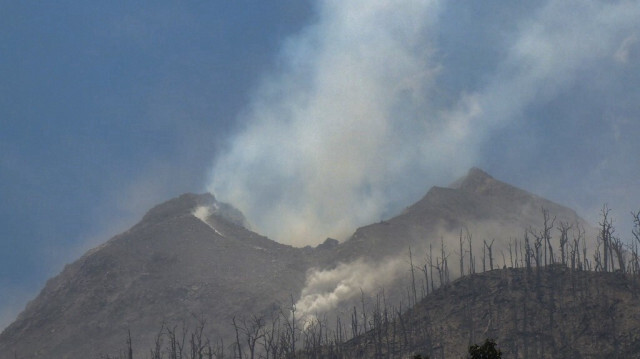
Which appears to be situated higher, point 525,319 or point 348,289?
point 348,289

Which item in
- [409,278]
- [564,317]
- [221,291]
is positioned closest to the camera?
[564,317]

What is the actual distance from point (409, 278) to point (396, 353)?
92913mm

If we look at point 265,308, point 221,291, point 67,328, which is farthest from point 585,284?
point 67,328

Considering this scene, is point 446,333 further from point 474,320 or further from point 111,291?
point 111,291

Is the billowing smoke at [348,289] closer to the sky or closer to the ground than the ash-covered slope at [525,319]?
closer to the sky

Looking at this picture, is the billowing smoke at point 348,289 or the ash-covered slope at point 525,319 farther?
the billowing smoke at point 348,289

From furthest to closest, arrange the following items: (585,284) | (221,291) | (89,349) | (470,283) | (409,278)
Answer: (221,291)
(409,278)
(89,349)
(470,283)
(585,284)

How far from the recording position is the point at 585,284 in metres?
94.9

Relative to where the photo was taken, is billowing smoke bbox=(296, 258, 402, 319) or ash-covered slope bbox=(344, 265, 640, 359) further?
billowing smoke bbox=(296, 258, 402, 319)

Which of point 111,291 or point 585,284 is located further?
point 111,291

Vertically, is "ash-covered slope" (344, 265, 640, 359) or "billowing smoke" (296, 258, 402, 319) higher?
"billowing smoke" (296, 258, 402, 319)

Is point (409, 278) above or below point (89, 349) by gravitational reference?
above

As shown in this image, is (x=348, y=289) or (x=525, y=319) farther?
(x=348, y=289)

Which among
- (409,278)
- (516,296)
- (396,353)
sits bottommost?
(396,353)
